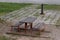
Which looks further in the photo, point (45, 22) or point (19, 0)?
point (19, 0)

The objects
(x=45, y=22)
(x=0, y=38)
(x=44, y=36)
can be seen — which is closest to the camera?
(x=0, y=38)

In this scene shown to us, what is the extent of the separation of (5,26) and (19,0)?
1805mm

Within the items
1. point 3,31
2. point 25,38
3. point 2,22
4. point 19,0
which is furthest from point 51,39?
point 19,0

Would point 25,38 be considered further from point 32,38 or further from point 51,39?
point 51,39

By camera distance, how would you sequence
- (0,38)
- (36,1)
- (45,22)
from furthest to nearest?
(36,1) < (45,22) < (0,38)

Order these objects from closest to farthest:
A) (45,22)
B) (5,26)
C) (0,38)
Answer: (0,38) → (5,26) → (45,22)

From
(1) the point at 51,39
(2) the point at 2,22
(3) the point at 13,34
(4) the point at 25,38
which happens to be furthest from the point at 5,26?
(1) the point at 51,39

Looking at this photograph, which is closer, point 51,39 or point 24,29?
point 51,39

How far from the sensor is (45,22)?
9.07 meters

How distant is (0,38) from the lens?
6.71 metres

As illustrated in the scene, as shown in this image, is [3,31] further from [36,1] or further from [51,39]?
[36,1]

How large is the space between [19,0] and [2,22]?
144 cm

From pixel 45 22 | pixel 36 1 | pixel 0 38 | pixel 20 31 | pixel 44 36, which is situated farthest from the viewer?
pixel 36 1

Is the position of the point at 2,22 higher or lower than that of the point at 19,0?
lower
